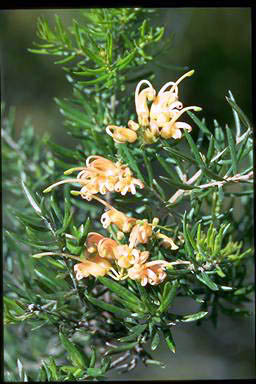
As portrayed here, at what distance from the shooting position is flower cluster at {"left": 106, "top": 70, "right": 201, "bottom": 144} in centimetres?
37

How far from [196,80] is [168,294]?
0.55 m

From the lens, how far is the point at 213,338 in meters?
0.79

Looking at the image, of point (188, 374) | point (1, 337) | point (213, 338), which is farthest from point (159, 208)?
point (188, 374)

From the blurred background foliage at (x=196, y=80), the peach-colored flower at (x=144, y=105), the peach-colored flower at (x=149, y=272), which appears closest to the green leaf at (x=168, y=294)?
the peach-colored flower at (x=149, y=272)

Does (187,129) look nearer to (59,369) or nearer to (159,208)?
(159,208)

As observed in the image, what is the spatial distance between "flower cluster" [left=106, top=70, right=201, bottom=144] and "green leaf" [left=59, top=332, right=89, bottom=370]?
5.5 inches

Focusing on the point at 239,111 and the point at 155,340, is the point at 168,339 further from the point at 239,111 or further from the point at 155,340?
the point at 239,111

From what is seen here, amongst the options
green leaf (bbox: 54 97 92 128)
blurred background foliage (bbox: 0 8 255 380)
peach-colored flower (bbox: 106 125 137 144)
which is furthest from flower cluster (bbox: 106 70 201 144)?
blurred background foliage (bbox: 0 8 255 380)

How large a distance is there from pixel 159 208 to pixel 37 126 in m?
Result: 0.69

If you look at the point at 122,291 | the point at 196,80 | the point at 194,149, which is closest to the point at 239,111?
the point at 194,149

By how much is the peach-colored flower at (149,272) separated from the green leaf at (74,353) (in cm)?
7

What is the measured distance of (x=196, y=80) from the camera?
84 cm
